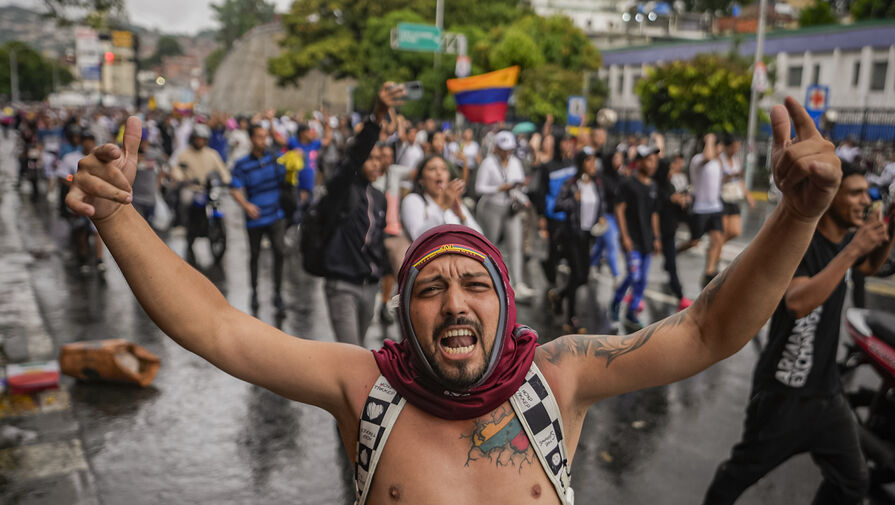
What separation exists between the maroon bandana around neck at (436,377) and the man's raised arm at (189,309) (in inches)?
7.4

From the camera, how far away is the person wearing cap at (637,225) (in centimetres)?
808

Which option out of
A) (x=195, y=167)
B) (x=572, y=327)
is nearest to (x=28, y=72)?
(x=195, y=167)

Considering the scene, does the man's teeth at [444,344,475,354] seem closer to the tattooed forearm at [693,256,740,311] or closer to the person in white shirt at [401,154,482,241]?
the tattooed forearm at [693,256,740,311]

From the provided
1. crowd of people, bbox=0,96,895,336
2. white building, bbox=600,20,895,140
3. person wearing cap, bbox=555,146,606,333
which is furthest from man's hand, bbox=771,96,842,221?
white building, bbox=600,20,895,140

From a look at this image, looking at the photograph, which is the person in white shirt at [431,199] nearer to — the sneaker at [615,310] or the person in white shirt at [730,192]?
the sneaker at [615,310]

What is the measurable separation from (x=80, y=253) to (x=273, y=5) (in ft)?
490

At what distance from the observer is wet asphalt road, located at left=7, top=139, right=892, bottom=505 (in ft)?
15.3

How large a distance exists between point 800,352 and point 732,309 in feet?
5.96

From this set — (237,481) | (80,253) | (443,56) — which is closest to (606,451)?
(237,481)

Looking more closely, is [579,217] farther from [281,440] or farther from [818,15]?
[818,15]

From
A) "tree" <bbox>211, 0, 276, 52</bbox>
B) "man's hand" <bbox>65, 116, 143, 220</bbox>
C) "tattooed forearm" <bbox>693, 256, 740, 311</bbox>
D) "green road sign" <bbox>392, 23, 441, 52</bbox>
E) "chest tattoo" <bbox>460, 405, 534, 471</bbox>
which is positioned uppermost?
"tree" <bbox>211, 0, 276, 52</bbox>

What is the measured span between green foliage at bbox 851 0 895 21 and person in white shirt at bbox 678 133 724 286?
126 feet

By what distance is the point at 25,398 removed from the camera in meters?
5.86

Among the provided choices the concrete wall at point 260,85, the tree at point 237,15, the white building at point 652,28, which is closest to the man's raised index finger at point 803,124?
the white building at point 652,28
